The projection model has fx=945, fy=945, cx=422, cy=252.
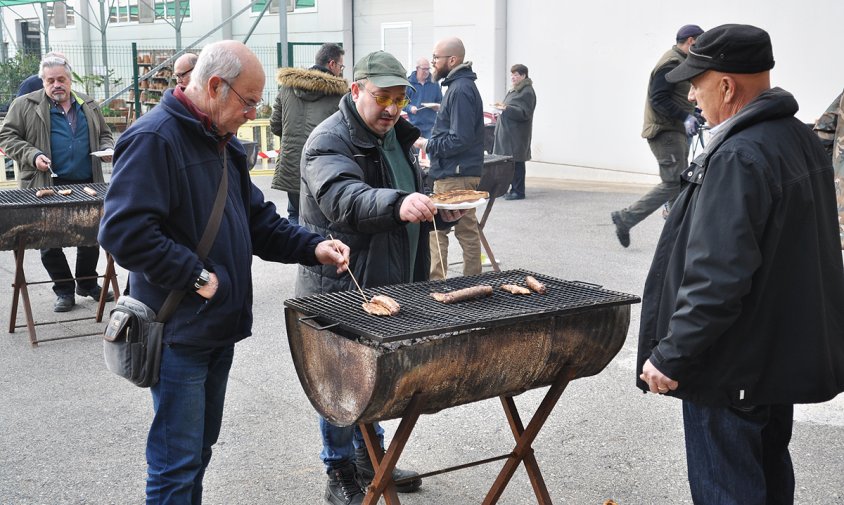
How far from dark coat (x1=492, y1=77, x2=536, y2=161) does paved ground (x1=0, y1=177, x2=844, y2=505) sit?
22.9ft

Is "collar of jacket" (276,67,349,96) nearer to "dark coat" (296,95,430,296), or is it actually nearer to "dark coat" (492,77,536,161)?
"dark coat" (296,95,430,296)

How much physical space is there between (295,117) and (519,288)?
4958 millimetres

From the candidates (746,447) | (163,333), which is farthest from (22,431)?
(746,447)

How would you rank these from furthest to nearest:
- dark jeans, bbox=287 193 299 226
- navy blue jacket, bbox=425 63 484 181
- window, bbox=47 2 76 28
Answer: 1. window, bbox=47 2 76 28
2. dark jeans, bbox=287 193 299 226
3. navy blue jacket, bbox=425 63 484 181

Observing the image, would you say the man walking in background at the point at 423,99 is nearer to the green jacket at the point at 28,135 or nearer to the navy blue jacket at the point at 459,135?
the navy blue jacket at the point at 459,135

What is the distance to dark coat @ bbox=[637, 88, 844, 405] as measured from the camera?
292 centimetres

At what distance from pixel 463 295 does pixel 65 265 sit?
5.25 m

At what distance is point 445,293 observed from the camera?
3.74 m

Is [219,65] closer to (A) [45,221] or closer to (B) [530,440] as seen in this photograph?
(B) [530,440]

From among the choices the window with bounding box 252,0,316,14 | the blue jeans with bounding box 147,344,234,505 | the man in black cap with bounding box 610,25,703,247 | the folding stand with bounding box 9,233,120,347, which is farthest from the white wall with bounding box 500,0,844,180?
the blue jeans with bounding box 147,344,234,505

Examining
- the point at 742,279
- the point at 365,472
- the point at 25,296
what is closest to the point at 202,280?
the point at 365,472

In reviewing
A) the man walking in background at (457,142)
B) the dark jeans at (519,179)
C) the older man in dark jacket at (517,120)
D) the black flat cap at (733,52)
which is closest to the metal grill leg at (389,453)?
the black flat cap at (733,52)

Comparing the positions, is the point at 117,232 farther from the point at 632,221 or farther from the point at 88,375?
the point at 632,221

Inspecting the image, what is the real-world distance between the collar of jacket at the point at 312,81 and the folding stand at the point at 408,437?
496cm
